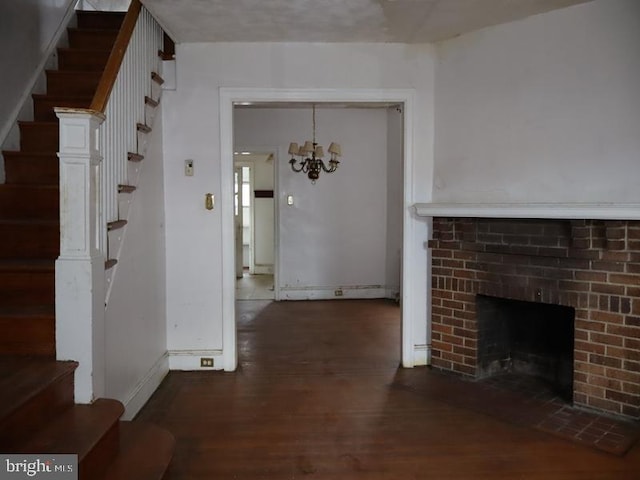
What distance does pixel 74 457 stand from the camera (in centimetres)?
176

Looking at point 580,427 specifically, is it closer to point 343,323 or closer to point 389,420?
point 389,420

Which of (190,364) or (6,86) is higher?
(6,86)

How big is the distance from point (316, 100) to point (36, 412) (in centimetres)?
284

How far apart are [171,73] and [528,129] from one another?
2.61 m

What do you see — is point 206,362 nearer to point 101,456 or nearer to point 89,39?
point 101,456

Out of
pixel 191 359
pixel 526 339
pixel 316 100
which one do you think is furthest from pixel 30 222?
pixel 526 339

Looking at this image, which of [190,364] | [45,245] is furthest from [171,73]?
[190,364]

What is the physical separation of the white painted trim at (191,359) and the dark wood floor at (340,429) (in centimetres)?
7

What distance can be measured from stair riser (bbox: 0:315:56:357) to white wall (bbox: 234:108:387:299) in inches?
192

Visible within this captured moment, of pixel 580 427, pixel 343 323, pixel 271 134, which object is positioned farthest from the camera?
pixel 271 134

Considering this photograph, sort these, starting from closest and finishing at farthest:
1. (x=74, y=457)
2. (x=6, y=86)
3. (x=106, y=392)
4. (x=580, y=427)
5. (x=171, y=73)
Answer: (x=74, y=457) → (x=106, y=392) → (x=580, y=427) → (x=6, y=86) → (x=171, y=73)

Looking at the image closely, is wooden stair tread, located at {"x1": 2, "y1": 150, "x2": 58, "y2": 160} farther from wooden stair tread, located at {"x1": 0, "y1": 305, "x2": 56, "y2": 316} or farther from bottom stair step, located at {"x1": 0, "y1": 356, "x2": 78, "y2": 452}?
bottom stair step, located at {"x1": 0, "y1": 356, "x2": 78, "y2": 452}

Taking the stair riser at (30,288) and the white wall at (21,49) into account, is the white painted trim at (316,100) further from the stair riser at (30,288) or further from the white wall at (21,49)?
the stair riser at (30,288)

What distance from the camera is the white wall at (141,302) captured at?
9.19 ft
